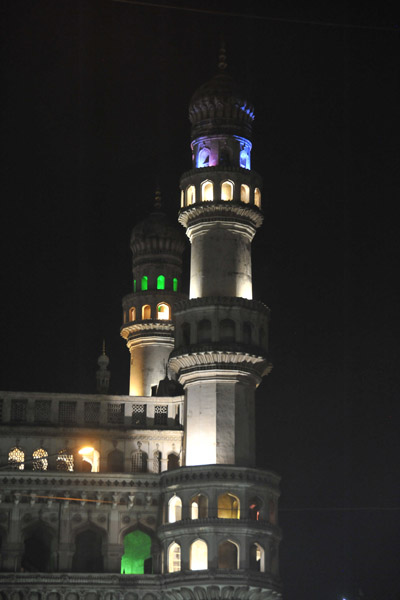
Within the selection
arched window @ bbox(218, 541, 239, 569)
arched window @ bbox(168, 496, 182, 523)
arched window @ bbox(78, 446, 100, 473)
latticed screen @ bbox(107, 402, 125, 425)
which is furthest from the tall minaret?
arched window @ bbox(78, 446, 100, 473)

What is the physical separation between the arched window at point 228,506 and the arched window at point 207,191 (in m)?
19.4

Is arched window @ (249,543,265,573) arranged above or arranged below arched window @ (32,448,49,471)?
below

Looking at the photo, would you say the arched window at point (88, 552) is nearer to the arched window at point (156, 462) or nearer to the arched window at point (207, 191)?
the arched window at point (156, 462)

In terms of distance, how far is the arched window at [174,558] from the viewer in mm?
77375

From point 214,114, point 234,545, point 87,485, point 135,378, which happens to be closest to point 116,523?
point 87,485

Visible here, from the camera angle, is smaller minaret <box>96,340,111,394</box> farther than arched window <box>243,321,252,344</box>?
Yes

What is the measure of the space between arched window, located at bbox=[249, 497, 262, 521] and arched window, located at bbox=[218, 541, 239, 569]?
2099 mm

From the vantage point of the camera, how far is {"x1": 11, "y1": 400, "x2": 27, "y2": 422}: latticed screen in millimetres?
83625

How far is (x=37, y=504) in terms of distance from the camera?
7962 centimetres

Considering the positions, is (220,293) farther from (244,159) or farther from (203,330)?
(244,159)

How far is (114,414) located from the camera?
8512 cm

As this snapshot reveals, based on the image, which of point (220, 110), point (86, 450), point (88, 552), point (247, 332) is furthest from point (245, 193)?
point (88, 552)

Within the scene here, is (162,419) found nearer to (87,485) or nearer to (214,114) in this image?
(87,485)

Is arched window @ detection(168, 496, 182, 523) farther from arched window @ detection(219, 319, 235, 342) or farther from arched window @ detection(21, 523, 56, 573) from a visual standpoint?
arched window @ detection(219, 319, 235, 342)
